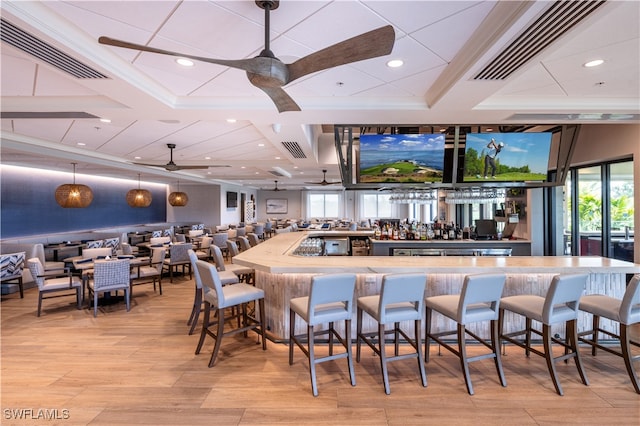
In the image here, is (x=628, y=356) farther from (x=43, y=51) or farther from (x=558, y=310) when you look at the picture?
(x=43, y=51)

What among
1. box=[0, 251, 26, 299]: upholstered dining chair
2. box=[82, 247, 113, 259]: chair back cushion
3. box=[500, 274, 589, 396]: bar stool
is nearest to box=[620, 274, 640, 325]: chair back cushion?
box=[500, 274, 589, 396]: bar stool

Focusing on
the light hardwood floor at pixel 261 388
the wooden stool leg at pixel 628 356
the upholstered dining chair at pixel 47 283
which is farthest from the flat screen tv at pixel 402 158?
the upholstered dining chair at pixel 47 283

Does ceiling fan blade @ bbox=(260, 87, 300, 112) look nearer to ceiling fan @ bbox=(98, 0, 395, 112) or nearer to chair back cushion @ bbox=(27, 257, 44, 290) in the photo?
ceiling fan @ bbox=(98, 0, 395, 112)

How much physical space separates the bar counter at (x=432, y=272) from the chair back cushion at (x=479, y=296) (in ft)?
1.31

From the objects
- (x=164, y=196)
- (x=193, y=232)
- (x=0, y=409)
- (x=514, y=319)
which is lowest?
(x=0, y=409)

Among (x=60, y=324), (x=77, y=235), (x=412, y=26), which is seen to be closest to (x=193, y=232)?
(x=77, y=235)

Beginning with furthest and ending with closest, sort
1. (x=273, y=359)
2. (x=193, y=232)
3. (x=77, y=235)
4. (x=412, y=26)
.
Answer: (x=193, y=232) < (x=77, y=235) < (x=273, y=359) < (x=412, y=26)

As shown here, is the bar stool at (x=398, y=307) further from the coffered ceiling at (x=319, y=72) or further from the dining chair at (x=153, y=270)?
the dining chair at (x=153, y=270)

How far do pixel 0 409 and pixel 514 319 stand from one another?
5.03m

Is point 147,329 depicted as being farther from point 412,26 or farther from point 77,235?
point 77,235

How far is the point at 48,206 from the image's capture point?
25.7ft

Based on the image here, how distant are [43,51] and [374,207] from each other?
17.1 meters

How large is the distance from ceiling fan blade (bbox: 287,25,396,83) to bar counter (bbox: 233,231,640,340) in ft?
6.41

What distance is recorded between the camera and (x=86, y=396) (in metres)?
2.67
